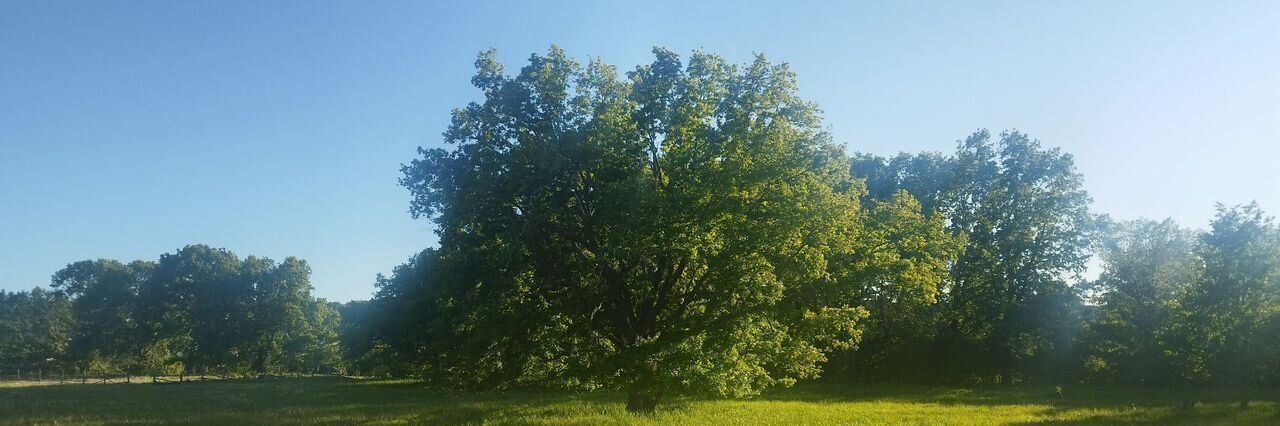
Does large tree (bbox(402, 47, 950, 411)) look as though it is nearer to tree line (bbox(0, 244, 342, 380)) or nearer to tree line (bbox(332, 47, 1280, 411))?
tree line (bbox(332, 47, 1280, 411))

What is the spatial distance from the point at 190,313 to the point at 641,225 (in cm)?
9605

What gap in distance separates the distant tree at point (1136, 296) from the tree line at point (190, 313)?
93.6 meters

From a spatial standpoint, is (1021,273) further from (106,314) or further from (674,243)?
(106,314)

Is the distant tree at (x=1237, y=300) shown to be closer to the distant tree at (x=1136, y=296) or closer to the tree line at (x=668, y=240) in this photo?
the tree line at (x=668, y=240)

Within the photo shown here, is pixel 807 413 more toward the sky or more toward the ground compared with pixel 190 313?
more toward the ground

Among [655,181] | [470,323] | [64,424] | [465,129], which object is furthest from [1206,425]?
[64,424]

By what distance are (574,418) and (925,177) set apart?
135 feet

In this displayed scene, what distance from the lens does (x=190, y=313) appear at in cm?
9456

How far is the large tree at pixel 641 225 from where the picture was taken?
21.7m

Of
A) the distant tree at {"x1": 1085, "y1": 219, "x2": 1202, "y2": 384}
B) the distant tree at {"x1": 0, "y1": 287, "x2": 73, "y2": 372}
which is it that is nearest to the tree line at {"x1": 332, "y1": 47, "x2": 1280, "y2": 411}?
the distant tree at {"x1": 1085, "y1": 219, "x2": 1202, "y2": 384}

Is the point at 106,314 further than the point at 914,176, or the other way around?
the point at 106,314

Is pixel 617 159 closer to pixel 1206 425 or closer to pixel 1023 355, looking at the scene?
pixel 1206 425

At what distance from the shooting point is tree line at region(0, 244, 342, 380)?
94.4 metres

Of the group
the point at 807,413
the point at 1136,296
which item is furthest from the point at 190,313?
the point at 1136,296
